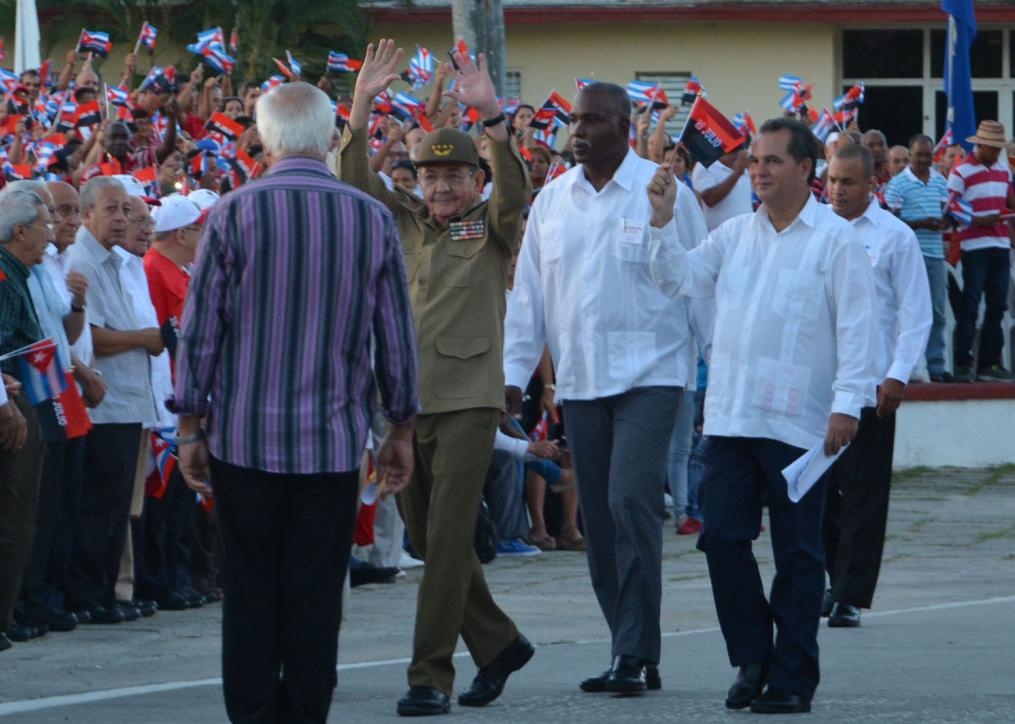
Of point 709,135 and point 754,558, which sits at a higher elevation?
point 709,135

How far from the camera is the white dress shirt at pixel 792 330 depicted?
7.75 meters

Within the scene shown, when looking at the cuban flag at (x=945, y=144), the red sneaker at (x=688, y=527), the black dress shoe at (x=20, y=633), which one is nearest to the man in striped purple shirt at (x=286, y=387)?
the black dress shoe at (x=20, y=633)

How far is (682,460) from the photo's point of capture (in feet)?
49.2

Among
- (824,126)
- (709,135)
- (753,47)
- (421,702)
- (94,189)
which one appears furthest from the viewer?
(753,47)

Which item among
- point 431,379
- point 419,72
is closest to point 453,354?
point 431,379

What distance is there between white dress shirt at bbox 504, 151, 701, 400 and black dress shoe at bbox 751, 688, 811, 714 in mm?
1293

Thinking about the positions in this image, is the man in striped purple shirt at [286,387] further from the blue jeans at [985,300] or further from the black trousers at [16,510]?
the blue jeans at [985,300]

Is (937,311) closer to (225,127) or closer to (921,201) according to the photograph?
(921,201)

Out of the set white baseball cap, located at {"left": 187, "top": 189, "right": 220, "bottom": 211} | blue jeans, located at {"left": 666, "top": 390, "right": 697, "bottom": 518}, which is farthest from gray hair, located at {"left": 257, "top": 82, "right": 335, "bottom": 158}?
blue jeans, located at {"left": 666, "top": 390, "right": 697, "bottom": 518}

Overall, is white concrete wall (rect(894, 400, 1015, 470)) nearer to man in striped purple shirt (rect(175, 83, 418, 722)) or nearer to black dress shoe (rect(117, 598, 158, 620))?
black dress shoe (rect(117, 598, 158, 620))

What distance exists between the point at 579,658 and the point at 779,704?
66.0 inches

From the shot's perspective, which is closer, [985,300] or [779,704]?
[779,704]

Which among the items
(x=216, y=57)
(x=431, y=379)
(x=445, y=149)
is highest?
(x=216, y=57)

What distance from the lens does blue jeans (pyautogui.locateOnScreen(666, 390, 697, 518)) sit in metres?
15.0
